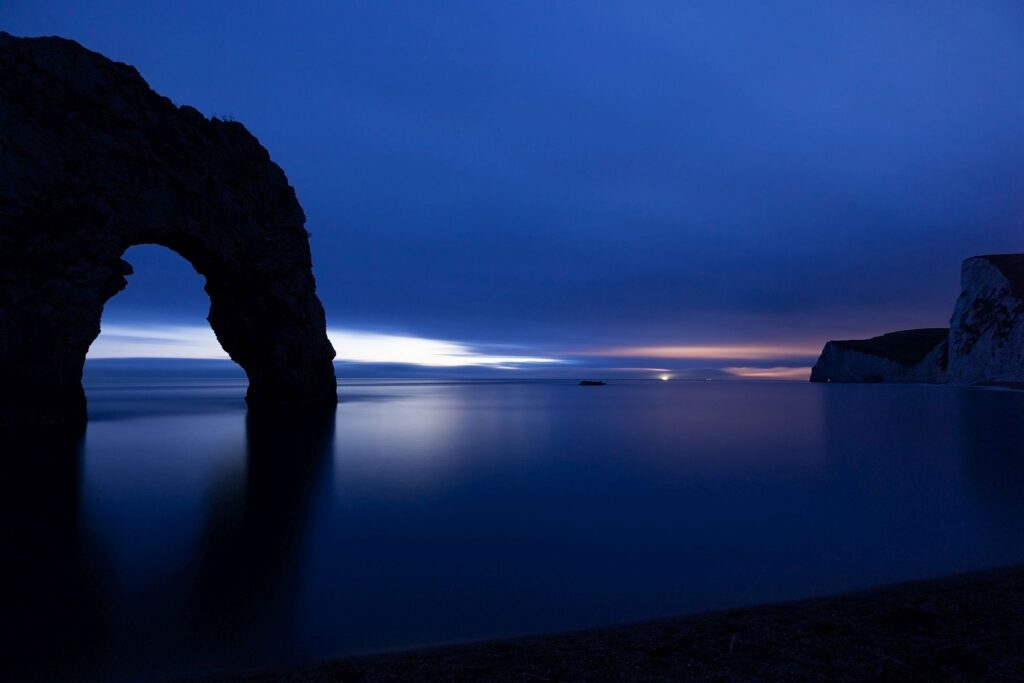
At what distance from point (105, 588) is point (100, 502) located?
664cm

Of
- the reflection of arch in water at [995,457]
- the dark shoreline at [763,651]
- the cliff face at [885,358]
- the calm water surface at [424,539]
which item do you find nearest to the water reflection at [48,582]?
the calm water surface at [424,539]

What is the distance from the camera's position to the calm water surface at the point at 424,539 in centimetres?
600

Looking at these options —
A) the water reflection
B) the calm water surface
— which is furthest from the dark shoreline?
the water reflection

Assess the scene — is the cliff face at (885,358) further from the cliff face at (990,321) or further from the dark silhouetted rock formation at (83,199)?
the dark silhouetted rock formation at (83,199)

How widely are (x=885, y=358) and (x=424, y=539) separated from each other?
15841 cm

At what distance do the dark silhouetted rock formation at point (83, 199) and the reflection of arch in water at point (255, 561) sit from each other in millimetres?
13309

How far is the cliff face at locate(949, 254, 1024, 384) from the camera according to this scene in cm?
7994

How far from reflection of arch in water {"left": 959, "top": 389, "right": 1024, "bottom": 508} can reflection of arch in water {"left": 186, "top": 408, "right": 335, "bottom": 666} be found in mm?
14470

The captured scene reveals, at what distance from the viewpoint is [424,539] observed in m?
9.74

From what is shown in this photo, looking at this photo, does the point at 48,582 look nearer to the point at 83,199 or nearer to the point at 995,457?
the point at 83,199

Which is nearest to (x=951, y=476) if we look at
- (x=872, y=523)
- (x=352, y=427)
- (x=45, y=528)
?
(x=872, y=523)

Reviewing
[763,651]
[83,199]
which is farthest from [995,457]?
[83,199]

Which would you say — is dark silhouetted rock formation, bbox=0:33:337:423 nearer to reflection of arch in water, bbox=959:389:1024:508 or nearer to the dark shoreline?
the dark shoreline

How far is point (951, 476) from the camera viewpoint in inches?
621
